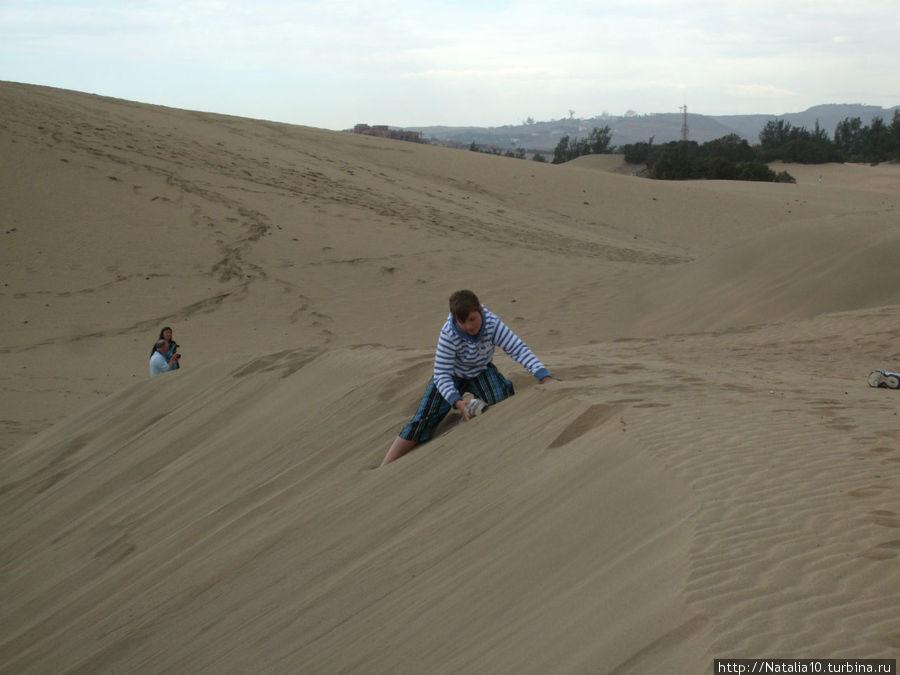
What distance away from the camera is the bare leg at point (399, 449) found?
5.67 meters

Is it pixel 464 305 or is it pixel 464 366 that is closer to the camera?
pixel 464 305

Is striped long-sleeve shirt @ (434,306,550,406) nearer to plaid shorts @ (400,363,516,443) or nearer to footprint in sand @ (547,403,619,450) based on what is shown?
plaid shorts @ (400,363,516,443)

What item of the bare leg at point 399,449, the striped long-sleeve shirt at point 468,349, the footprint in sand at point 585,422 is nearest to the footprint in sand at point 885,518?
the footprint in sand at point 585,422

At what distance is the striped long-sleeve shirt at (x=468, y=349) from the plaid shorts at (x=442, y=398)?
159 millimetres

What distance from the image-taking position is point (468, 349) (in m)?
5.59

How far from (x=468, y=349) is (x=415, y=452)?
0.70 metres

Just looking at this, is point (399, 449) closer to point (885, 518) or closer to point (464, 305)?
point (464, 305)

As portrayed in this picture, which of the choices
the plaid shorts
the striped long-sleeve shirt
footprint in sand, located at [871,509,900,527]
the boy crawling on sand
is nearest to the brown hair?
the boy crawling on sand

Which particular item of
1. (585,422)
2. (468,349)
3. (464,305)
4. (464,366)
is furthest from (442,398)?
(585,422)

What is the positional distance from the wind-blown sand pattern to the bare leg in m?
0.20

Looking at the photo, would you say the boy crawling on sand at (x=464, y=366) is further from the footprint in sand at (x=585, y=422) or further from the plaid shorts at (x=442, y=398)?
the footprint in sand at (x=585, y=422)

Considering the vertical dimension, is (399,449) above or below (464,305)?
below

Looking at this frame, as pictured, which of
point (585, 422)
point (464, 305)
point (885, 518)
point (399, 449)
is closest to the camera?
point (885, 518)

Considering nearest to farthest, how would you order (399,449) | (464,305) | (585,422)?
(585,422), (464,305), (399,449)
